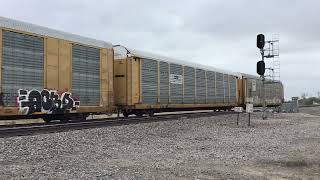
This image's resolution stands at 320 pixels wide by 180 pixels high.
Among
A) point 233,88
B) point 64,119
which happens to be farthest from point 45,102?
point 233,88

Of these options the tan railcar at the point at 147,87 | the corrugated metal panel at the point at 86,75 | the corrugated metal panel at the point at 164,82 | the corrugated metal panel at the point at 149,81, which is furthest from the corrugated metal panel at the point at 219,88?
the corrugated metal panel at the point at 86,75

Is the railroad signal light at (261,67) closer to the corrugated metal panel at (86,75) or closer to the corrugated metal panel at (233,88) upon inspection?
the corrugated metal panel at (86,75)

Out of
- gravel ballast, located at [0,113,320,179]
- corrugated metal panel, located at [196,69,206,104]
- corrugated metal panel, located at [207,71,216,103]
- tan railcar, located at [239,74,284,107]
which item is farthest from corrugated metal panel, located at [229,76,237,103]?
gravel ballast, located at [0,113,320,179]

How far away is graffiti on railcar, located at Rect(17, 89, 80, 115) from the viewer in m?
16.2

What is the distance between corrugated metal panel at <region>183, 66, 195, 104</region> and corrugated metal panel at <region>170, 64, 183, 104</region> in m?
0.77

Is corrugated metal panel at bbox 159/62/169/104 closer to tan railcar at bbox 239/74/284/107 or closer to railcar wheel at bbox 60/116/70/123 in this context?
railcar wheel at bbox 60/116/70/123

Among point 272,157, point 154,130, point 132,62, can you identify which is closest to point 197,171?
point 272,157

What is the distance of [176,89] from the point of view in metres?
27.5

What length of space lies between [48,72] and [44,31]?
1663 mm

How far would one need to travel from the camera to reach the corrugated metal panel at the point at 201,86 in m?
30.9

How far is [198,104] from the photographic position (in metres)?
30.9

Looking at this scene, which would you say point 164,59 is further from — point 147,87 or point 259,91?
point 259,91

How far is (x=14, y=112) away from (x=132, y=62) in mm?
8516

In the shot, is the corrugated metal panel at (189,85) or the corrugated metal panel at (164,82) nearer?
the corrugated metal panel at (164,82)
